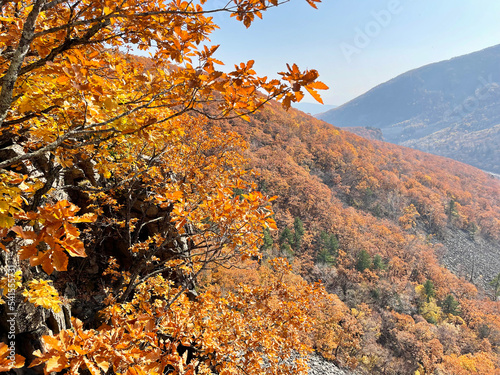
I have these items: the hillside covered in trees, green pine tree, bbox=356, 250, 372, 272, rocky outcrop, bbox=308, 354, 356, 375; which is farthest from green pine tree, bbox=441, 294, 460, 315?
rocky outcrop, bbox=308, 354, 356, 375

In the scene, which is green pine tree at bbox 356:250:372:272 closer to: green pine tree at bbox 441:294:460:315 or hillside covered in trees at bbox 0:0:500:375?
hillside covered in trees at bbox 0:0:500:375

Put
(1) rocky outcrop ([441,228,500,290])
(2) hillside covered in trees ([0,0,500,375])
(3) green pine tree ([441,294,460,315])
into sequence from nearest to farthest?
(2) hillside covered in trees ([0,0,500,375]) → (3) green pine tree ([441,294,460,315]) → (1) rocky outcrop ([441,228,500,290])

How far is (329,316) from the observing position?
2642 centimetres

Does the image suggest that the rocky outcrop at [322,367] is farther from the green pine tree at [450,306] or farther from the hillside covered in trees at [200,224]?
the green pine tree at [450,306]

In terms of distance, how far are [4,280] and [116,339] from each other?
98.2 inches

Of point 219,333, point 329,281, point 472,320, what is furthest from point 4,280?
point 472,320

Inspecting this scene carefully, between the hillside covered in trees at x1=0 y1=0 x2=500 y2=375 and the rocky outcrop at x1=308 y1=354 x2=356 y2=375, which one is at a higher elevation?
the hillside covered in trees at x1=0 y1=0 x2=500 y2=375

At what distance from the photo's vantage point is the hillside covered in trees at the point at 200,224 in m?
1.56

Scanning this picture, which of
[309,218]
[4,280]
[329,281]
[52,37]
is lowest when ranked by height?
[329,281]

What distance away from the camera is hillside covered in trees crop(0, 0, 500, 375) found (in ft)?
5.11

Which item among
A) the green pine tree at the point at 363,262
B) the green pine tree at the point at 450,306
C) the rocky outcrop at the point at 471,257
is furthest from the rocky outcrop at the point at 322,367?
the rocky outcrop at the point at 471,257

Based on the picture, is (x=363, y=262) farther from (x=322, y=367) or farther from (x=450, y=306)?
(x=322, y=367)

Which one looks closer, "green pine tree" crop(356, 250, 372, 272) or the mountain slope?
the mountain slope

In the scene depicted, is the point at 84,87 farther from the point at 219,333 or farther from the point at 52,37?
the point at 219,333
